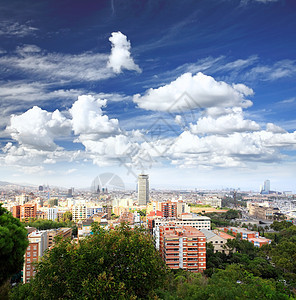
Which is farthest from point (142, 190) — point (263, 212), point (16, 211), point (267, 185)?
point (267, 185)

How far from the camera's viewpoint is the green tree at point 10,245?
361 cm

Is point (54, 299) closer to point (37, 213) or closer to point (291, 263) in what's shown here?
point (291, 263)

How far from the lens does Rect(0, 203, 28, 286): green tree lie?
11.8 ft

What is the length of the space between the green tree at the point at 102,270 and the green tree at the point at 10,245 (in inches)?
29.0

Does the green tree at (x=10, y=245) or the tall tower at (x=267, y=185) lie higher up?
the green tree at (x=10, y=245)

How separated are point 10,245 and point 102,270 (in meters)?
1.43

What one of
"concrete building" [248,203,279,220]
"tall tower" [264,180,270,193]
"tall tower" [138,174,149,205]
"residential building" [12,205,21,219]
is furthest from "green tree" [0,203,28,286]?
"tall tower" [264,180,270,193]

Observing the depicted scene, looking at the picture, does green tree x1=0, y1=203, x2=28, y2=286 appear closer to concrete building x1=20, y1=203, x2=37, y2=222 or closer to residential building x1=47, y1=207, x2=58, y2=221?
concrete building x1=20, y1=203, x2=37, y2=222

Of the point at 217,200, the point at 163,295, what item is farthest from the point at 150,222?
the point at 217,200

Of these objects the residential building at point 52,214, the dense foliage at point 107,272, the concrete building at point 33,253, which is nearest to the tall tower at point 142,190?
the residential building at point 52,214

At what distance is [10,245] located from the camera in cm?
364

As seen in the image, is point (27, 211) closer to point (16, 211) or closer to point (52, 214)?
point (16, 211)

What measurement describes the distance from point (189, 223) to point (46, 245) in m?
12.1

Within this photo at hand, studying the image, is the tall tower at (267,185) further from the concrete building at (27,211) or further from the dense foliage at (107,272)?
the dense foliage at (107,272)
